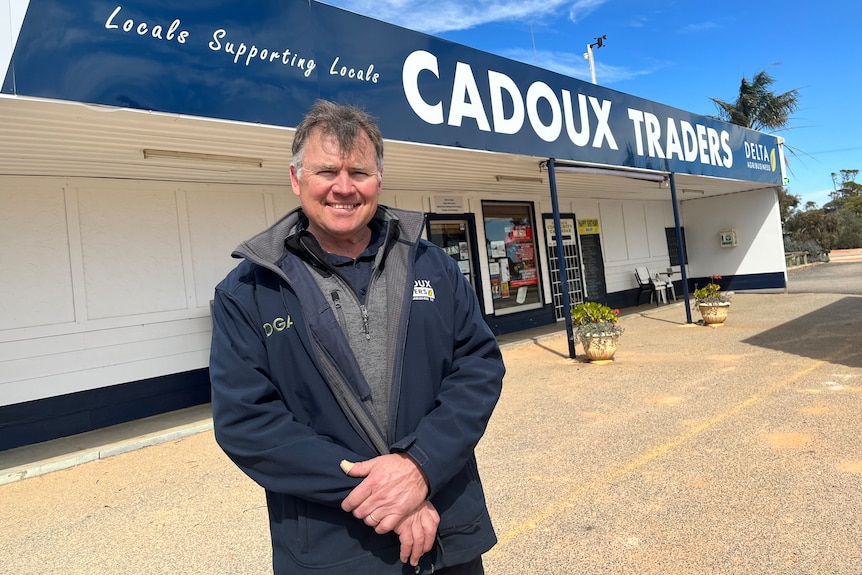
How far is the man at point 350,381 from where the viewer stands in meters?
1.29

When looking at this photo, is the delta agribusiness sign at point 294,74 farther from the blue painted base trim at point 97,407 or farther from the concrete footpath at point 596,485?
the blue painted base trim at point 97,407

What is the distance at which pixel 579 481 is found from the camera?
11.7 feet

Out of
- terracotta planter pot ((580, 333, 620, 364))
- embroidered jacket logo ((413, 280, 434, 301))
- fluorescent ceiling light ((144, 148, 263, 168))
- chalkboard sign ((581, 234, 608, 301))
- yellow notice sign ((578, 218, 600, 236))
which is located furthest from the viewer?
chalkboard sign ((581, 234, 608, 301))

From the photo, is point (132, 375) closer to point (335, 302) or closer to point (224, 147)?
point (224, 147)

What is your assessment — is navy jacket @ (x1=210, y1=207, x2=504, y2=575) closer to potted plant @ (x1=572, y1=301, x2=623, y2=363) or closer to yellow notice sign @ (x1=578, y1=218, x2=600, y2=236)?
potted plant @ (x1=572, y1=301, x2=623, y2=363)

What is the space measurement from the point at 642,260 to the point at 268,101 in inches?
473

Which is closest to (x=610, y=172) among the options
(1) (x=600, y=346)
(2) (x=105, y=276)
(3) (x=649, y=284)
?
(1) (x=600, y=346)

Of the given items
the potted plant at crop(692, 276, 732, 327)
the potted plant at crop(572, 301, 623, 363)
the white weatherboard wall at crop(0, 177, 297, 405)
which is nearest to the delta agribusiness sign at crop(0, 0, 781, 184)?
the potted plant at crop(572, 301, 623, 363)

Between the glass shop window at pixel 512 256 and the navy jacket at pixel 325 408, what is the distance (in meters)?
8.90

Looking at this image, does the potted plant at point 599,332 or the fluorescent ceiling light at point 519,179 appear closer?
the potted plant at point 599,332

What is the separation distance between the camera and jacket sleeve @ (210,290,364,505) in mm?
1259

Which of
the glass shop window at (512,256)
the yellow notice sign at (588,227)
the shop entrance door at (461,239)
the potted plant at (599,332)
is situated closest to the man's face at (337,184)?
the potted plant at (599,332)

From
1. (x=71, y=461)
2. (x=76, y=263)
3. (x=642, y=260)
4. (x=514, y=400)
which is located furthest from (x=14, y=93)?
(x=642, y=260)

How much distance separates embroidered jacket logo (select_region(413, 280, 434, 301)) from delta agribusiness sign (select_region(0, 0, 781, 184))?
362cm
